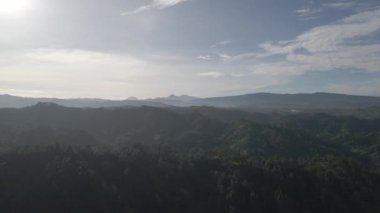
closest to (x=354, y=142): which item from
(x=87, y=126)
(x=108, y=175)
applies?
(x=87, y=126)

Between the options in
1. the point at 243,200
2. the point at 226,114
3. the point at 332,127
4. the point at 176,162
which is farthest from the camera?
the point at 226,114

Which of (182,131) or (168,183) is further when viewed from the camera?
(182,131)

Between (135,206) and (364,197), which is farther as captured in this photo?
(364,197)

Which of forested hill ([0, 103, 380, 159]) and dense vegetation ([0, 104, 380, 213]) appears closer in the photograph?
dense vegetation ([0, 104, 380, 213])

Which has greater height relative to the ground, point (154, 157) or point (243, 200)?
point (154, 157)

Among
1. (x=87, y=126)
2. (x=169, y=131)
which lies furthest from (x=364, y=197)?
(x=87, y=126)

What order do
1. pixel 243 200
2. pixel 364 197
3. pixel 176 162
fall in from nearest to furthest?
pixel 243 200 < pixel 364 197 < pixel 176 162

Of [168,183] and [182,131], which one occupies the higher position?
[182,131]

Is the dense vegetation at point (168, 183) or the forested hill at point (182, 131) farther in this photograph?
the forested hill at point (182, 131)

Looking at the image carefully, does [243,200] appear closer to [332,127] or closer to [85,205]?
[85,205]
